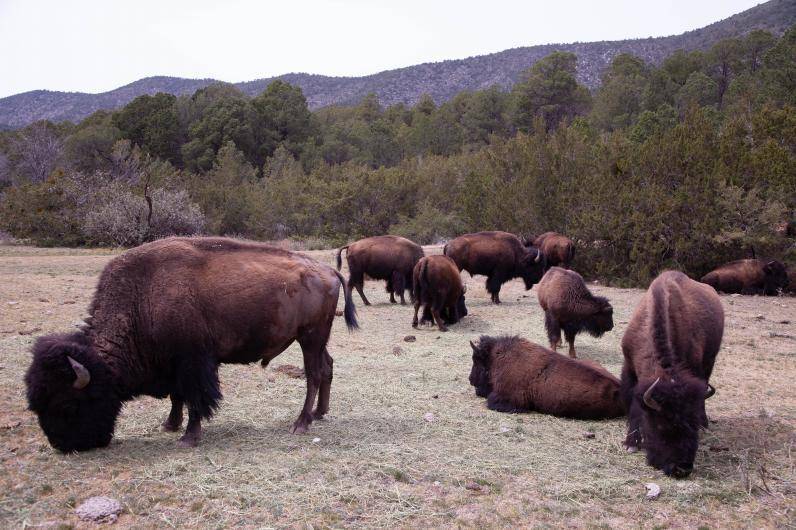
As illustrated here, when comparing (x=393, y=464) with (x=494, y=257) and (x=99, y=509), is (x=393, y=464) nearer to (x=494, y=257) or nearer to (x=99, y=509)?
(x=99, y=509)

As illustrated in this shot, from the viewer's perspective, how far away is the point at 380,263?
15.5 metres

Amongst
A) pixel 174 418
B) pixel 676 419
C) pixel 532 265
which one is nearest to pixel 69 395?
pixel 174 418

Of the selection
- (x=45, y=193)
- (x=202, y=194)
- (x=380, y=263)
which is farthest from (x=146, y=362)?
(x=202, y=194)

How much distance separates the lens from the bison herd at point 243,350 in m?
5.27

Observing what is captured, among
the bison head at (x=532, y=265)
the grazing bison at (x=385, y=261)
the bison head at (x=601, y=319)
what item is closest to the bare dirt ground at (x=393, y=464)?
the bison head at (x=601, y=319)

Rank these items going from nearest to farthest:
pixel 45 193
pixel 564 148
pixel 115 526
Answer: pixel 115 526 < pixel 564 148 < pixel 45 193

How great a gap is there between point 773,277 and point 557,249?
5855 millimetres

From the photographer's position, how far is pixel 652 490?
4.95 meters

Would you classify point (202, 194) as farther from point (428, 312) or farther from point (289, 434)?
point (289, 434)

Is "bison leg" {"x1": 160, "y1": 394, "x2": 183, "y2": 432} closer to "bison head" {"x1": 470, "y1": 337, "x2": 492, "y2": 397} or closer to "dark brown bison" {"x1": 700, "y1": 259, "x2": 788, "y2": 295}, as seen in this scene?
"bison head" {"x1": 470, "y1": 337, "x2": 492, "y2": 397}

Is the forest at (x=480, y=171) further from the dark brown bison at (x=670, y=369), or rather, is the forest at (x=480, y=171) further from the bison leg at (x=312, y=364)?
the bison leg at (x=312, y=364)

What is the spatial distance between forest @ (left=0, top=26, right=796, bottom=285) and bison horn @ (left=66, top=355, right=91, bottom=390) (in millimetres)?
16637

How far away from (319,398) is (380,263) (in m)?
9.03

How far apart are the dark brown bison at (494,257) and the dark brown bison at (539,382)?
818 cm
